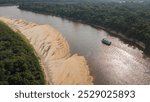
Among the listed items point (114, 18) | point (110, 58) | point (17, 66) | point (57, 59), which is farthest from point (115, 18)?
point (17, 66)

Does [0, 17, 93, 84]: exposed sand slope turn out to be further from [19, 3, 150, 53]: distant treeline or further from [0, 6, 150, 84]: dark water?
[19, 3, 150, 53]: distant treeline

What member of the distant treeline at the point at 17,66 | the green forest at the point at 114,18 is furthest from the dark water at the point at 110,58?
the distant treeline at the point at 17,66

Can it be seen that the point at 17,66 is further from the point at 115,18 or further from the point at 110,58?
the point at 115,18

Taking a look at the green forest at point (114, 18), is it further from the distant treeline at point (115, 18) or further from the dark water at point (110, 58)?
the dark water at point (110, 58)

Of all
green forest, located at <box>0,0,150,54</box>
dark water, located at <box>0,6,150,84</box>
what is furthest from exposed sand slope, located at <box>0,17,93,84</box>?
green forest, located at <box>0,0,150,54</box>

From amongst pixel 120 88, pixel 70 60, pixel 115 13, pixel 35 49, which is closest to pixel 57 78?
pixel 70 60
